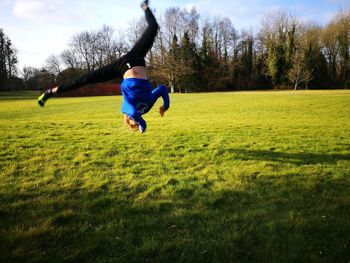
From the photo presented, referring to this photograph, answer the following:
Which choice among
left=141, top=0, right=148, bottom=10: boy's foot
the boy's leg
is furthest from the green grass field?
left=141, top=0, right=148, bottom=10: boy's foot

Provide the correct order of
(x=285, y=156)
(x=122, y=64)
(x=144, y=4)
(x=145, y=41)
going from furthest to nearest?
(x=285, y=156) → (x=144, y=4) → (x=145, y=41) → (x=122, y=64)

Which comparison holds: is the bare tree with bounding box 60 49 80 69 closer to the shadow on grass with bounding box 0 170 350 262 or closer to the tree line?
the tree line

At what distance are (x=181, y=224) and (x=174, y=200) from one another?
1.05 m

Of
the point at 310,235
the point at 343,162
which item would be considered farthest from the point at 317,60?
the point at 310,235

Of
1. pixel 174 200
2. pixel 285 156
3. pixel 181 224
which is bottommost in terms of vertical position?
pixel 181 224

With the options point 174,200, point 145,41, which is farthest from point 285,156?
point 145,41

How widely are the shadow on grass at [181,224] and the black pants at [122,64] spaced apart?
2537 millimetres

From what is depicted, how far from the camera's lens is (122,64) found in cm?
523

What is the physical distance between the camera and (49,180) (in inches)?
287

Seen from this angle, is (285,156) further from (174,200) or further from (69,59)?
(69,59)

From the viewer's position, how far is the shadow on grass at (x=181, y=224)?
14.5 feet

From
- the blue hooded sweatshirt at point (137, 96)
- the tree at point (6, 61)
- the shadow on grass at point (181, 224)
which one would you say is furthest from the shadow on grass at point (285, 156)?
the tree at point (6, 61)

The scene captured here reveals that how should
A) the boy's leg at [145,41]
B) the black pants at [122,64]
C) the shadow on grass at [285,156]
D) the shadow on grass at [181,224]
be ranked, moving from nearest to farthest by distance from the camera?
the shadow on grass at [181,224] < the black pants at [122,64] < the boy's leg at [145,41] < the shadow on grass at [285,156]

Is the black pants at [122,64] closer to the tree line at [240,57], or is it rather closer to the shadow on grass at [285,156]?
the shadow on grass at [285,156]
